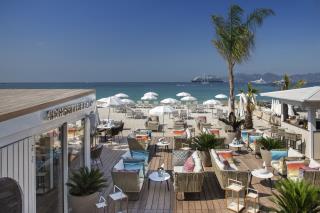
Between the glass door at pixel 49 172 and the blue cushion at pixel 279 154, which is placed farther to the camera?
the blue cushion at pixel 279 154

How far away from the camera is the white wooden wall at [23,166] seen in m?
3.92

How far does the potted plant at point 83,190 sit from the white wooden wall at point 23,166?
1.68 metres

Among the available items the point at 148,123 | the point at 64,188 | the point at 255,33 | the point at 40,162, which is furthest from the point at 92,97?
the point at 255,33

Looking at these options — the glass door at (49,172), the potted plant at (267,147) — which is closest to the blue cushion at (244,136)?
the potted plant at (267,147)

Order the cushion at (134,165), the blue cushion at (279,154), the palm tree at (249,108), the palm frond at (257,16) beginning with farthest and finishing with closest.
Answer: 1. the palm tree at (249,108)
2. the palm frond at (257,16)
3. the blue cushion at (279,154)
4. the cushion at (134,165)

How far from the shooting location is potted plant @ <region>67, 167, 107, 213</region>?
6.37 m

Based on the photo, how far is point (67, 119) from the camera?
20.2ft

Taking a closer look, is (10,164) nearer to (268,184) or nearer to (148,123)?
(268,184)

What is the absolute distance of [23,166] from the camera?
4391 mm

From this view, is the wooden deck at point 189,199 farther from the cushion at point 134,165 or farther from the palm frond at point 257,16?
the palm frond at point 257,16

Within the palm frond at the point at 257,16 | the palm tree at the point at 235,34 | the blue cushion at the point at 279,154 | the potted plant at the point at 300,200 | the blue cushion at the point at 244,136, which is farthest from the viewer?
the palm frond at the point at 257,16

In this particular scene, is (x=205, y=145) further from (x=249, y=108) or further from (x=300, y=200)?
(x=249, y=108)

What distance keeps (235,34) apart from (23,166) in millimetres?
14068

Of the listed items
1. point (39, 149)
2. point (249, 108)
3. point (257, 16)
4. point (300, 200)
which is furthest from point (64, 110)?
point (249, 108)
